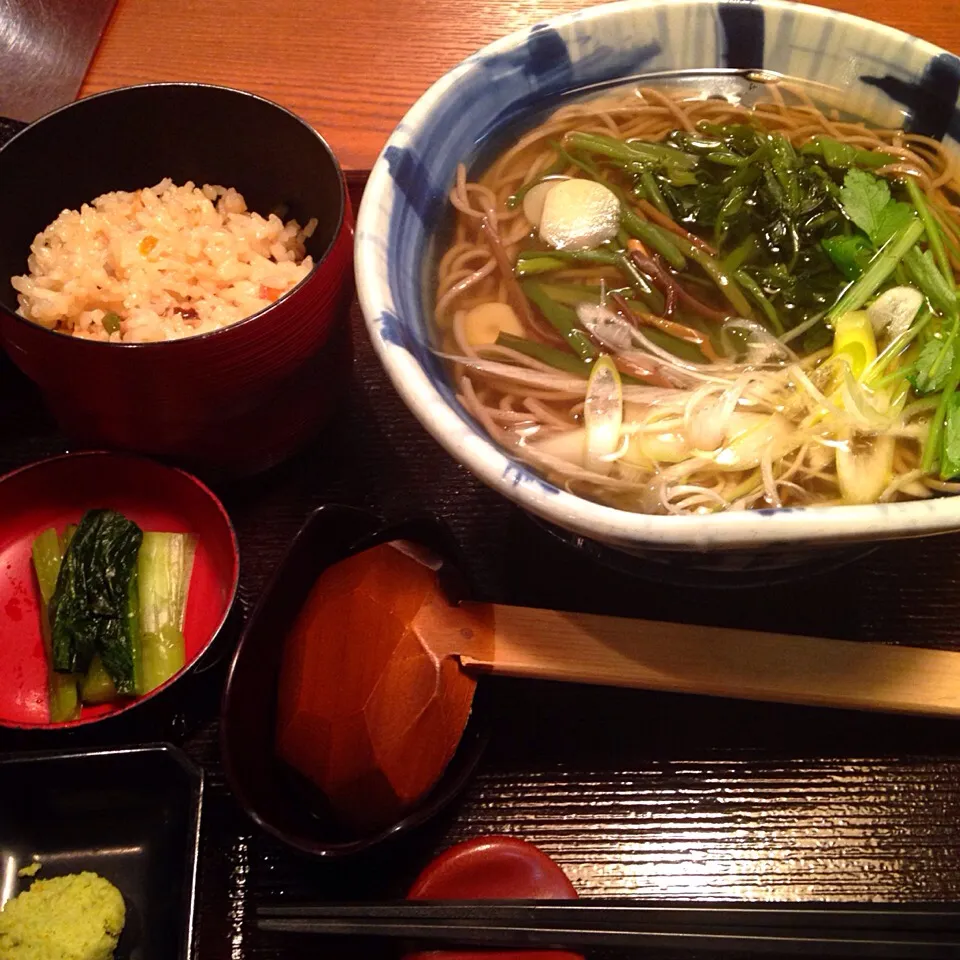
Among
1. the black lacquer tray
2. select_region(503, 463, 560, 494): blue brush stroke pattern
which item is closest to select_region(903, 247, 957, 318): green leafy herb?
the black lacquer tray

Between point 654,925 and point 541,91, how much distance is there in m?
1.39

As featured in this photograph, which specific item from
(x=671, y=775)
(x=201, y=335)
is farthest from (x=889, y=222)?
(x=201, y=335)

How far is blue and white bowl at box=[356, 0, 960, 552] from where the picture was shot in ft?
3.70

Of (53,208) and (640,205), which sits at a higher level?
(640,205)

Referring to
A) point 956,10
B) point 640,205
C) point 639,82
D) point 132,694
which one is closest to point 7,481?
point 132,694

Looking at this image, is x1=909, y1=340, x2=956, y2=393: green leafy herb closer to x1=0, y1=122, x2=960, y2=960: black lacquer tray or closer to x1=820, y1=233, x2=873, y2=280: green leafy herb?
x1=820, y1=233, x2=873, y2=280: green leafy herb

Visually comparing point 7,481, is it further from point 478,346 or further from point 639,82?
point 639,82

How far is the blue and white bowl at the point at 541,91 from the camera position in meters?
1.13

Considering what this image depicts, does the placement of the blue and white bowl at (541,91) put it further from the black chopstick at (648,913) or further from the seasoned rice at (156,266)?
the black chopstick at (648,913)

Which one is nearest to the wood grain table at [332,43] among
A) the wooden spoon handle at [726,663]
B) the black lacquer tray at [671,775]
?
the black lacquer tray at [671,775]

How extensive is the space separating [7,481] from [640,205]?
1251mm

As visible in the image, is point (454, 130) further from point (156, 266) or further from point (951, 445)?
point (951, 445)

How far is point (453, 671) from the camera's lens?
1220 mm

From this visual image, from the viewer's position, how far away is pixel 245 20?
2.31 metres
